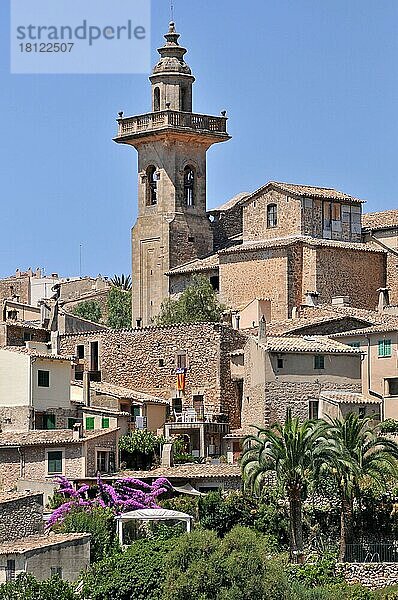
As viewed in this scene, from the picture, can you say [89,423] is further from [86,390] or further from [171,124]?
[171,124]

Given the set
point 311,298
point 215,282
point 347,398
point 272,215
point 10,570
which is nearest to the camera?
point 10,570

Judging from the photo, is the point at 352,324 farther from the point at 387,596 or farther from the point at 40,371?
the point at 387,596

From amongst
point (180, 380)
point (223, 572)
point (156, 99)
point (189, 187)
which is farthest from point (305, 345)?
point (156, 99)

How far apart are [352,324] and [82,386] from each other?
9257 millimetres

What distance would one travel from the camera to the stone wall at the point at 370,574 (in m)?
52.8

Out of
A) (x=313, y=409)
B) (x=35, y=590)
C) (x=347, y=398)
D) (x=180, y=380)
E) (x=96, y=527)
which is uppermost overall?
(x=180, y=380)

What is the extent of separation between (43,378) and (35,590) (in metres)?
15.2

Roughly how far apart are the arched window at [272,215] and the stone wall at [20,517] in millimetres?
24741

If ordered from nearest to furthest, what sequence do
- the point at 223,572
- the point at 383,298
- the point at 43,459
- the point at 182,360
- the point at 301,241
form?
the point at 223,572 < the point at 43,459 < the point at 182,360 < the point at 383,298 < the point at 301,241

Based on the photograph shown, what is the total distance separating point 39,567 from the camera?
169 ft

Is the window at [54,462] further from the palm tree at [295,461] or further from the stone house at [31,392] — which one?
the palm tree at [295,461]

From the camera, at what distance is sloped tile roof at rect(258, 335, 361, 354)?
6131 centimetres

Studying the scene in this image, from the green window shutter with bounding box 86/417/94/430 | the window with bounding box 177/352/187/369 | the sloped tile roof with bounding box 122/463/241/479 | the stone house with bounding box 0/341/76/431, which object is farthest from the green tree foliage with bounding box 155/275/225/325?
the sloped tile roof with bounding box 122/463/241/479

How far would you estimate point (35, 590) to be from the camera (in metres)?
49.0
